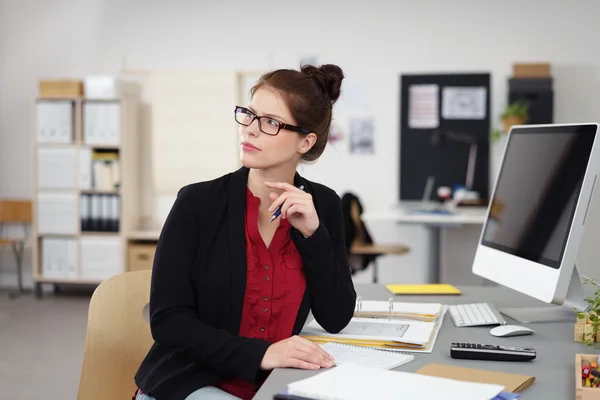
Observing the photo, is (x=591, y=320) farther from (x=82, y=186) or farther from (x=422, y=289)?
(x=82, y=186)

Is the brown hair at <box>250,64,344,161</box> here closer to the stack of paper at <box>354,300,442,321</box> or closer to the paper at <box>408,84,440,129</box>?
the stack of paper at <box>354,300,442,321</box>

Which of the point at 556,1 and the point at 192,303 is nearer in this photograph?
the point at 192,303

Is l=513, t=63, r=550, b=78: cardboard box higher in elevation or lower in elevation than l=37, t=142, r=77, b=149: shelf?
higher

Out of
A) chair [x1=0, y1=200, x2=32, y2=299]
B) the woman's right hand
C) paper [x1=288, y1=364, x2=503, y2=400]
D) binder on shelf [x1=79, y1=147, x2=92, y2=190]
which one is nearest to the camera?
paper [x1=288, y1=364, x2=503, y2=400]

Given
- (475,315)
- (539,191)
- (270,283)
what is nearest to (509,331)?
(475,315)

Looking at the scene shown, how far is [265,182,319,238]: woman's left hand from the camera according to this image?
1552mm

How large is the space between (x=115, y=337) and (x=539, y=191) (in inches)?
43.6

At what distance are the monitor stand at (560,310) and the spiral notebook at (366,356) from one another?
0.55 meters

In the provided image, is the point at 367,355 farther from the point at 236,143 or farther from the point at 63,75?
the point at 63,75

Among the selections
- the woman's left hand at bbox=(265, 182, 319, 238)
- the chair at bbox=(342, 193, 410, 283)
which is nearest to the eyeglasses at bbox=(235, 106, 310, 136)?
the woman's left hand at bbox=(265, 182, 319, 238)

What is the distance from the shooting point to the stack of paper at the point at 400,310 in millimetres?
1847

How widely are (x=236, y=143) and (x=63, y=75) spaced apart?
181cm

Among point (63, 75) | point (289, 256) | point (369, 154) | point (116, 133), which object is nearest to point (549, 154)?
point (289, 256)

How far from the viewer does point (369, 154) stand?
6.50 meters
